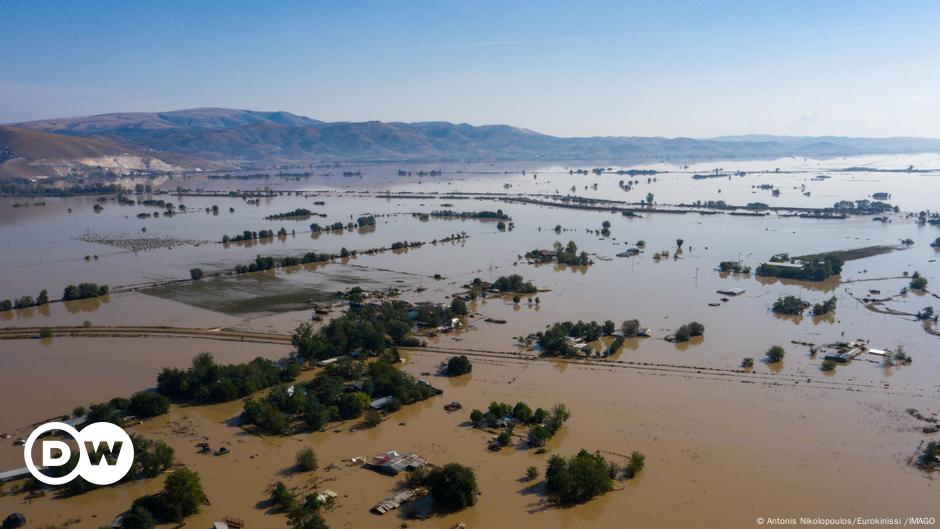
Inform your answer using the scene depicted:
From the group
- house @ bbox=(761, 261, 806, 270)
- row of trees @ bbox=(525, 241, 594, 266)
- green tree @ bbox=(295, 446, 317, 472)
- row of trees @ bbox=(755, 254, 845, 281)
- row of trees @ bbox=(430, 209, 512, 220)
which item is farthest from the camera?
row of trees @ bbox=(430, 209, 512, 220)

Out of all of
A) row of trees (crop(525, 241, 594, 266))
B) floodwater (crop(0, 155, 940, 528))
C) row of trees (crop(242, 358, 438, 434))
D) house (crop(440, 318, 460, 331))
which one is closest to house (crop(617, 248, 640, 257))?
floodwater (crop(0, 155, 940, 528))

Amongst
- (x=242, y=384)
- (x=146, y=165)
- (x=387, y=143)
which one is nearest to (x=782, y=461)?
(x=242, y=384)

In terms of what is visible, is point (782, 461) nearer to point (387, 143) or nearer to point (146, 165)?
point (146, 165)

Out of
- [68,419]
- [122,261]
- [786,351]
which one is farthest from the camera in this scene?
[122,261]

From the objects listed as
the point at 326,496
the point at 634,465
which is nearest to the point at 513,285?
the point at 634,465

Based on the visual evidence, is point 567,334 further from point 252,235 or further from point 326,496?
point 252,235

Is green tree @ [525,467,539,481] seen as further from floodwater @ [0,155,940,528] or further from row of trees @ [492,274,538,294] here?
row of trees @ [492,274,538,294]
